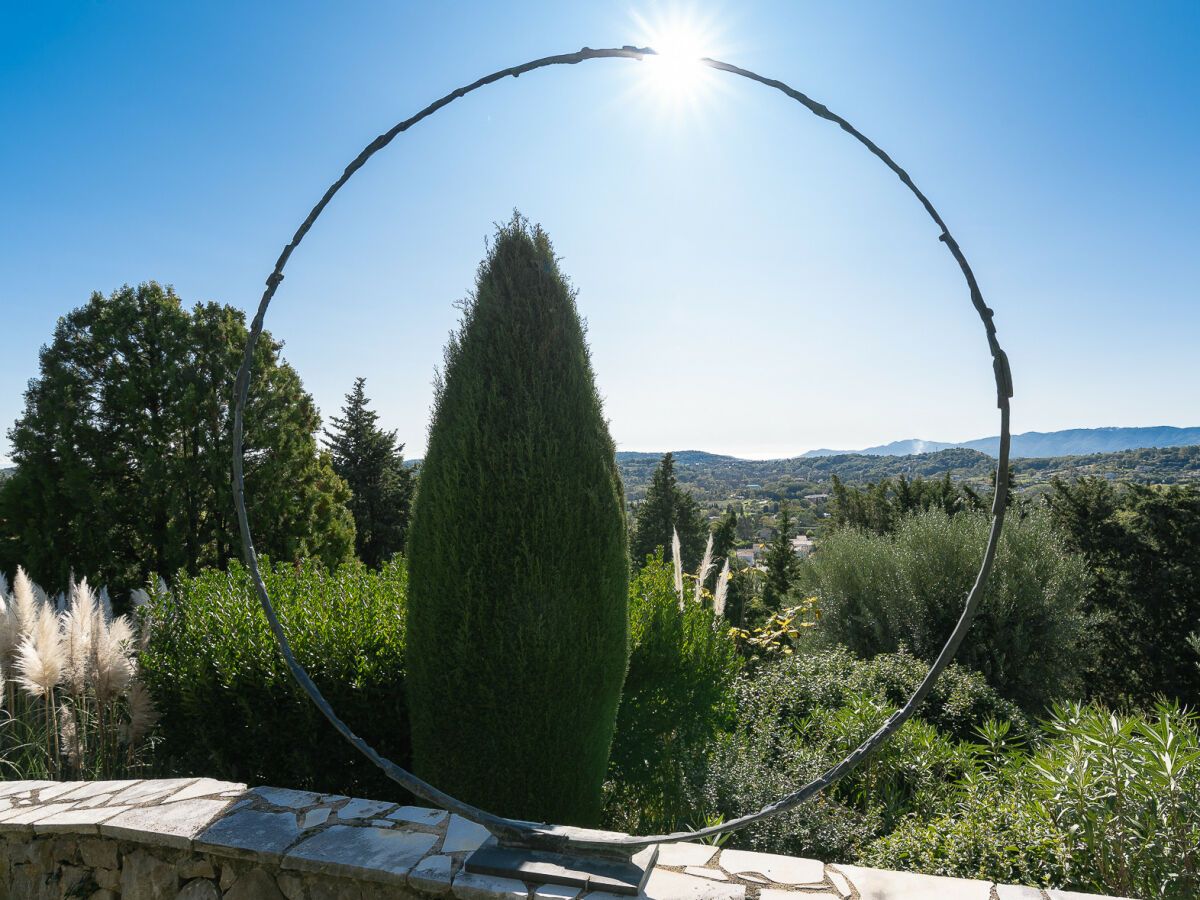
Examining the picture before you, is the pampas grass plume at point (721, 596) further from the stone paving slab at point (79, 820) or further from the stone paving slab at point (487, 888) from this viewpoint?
the stone paving slab at point (79, 820)

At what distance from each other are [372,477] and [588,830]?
20569 millimetres

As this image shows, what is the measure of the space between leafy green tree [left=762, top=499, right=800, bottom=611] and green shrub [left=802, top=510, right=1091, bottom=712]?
16.6m

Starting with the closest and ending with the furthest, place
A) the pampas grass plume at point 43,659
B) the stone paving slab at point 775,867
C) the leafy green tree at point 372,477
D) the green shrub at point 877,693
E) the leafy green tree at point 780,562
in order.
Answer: the stone paving slab at point 775,867
the pampas grass plume at point 43,659
the green shrub at point 877,693
the leafy green tree at point 372,477
the leafy green tree at point 780,562

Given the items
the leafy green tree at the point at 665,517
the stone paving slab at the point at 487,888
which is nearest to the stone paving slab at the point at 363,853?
the stone paving slab at the point at 487,888

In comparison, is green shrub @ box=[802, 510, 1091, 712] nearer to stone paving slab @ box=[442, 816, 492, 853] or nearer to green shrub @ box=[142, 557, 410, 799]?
green shrub @ box=[142, 557, 410, 799]

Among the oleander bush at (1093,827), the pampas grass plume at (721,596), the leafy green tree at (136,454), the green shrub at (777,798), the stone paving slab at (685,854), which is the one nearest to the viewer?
the stone paving slab at (685,854)

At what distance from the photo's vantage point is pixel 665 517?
30.3 m

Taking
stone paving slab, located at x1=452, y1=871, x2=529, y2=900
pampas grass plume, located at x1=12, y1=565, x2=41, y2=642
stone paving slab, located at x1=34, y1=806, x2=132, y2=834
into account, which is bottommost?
stone paving slab, located at x1=452, y1=871, x2=529, y2=900

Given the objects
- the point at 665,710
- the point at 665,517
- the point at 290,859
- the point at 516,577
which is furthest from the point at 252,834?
the point at 665,517

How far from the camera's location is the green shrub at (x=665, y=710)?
404cm

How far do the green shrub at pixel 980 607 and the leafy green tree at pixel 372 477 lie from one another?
1448cm

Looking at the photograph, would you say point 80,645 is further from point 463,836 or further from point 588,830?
point 588,830

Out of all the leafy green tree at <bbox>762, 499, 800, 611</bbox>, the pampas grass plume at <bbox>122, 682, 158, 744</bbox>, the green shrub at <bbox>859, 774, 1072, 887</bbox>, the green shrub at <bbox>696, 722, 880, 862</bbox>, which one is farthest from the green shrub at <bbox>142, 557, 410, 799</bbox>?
the leafy green tree at <bbox>762, 499, 800, 611</bbox>

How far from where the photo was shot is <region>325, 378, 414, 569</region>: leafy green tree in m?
20.1
